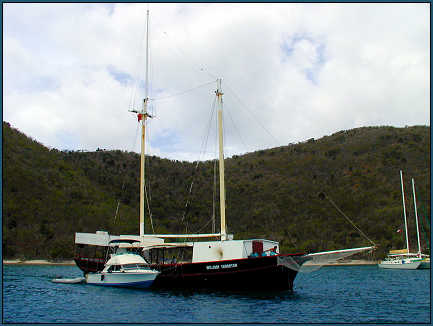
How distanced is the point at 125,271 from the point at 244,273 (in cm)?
1145

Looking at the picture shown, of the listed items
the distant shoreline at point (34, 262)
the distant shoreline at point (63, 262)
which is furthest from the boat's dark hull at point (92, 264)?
the distant shoreline at point (63, 262)

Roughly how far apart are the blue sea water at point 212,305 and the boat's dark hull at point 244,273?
82 centimetres

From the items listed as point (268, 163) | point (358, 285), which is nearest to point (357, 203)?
point (268, 163)

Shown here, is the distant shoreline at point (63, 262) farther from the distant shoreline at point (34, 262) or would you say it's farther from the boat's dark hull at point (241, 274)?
the boat's dark hull at point (241, 274)

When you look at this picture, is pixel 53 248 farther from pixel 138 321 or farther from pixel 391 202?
pixel 391 202

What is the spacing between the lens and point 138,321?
23.9 m

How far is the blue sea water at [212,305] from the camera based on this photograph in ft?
81.2

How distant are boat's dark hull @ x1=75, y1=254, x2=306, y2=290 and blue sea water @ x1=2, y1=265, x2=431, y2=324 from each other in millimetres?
825

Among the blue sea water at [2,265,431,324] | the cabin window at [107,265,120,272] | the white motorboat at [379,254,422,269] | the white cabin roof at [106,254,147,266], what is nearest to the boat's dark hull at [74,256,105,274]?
the blue sea water at [2,265,431,324]

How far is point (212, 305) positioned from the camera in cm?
2836

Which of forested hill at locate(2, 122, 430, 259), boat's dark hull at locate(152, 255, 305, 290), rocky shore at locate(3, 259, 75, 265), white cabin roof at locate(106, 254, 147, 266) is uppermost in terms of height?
→ forested hill at locate(2, 122, 430, 259)

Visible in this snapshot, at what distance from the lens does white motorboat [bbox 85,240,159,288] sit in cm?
3684

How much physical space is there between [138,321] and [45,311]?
8119 mm

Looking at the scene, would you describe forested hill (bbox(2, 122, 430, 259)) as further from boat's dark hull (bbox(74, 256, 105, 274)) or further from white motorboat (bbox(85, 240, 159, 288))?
white motorboat (bbox(85, 240, 159, 288))
